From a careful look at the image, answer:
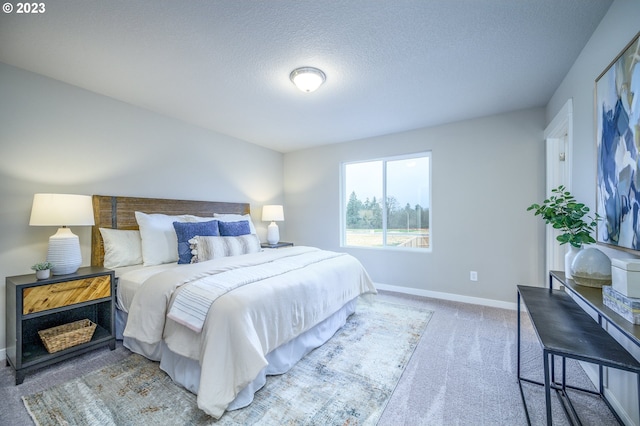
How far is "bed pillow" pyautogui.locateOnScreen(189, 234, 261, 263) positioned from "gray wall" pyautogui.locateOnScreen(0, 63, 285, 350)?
1029 mm

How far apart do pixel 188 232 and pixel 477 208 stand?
3533mm

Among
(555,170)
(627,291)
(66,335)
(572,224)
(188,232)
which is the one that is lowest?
(66,335)

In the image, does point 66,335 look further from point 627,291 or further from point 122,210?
point 627,291

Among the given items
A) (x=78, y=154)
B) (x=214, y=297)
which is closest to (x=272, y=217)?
(x=78, y=154)

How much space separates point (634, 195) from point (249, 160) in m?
4.25

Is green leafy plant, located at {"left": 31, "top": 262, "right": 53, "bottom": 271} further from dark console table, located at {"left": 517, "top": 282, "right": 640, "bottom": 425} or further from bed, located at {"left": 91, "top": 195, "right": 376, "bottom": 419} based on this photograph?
dark console table, located at {"left": 517, "top": 282, "right": 640, "bottom": 425}

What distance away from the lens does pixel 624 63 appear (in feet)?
4.65

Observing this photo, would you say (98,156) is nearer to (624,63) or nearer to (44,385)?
(44,385)

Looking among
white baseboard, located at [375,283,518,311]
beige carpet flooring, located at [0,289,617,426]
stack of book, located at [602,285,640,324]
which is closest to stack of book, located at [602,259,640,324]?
stack of book, located at [602,285,640,324]

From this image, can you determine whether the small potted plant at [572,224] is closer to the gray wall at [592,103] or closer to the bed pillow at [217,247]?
the gray wall at [592,103]

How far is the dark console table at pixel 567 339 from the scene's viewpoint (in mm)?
1126

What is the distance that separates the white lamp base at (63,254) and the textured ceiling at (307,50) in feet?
4.74

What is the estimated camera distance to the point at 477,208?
3.49m

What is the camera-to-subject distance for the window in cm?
396
